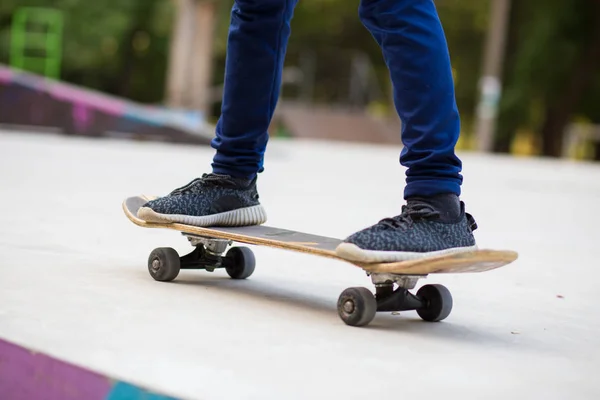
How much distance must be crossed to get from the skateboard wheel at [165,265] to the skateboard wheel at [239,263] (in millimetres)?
206

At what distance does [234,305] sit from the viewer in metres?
2.31

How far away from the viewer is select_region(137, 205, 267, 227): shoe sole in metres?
2.58

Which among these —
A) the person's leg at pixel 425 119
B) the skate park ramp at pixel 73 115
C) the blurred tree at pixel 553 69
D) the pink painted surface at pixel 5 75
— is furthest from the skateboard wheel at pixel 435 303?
the blurred tree at pixel 553 69

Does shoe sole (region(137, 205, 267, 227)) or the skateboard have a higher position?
shoe sole (region(137, 205, 267, 227))

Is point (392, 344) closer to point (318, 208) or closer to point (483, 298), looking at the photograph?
point (483, 298)

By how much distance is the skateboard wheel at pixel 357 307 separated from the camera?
213cm

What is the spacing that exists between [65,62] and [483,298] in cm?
2704

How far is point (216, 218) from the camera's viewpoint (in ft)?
8.61

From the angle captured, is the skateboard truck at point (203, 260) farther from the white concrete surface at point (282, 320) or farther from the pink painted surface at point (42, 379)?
the pink painted surface at point (42, 379)

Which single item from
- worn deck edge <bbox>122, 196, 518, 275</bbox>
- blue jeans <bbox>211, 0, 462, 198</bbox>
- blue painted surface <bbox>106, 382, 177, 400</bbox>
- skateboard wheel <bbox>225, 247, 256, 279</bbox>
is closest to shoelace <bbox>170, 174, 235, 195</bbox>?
skateboard wheel <bbox>225, 247, 256, 279</bbox>

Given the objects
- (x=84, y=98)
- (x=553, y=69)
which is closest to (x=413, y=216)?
(x=84, y=98)

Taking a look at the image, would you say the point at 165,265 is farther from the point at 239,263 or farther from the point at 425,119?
the point at 425,119

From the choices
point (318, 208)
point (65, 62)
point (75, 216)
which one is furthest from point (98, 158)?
point (65, 62)

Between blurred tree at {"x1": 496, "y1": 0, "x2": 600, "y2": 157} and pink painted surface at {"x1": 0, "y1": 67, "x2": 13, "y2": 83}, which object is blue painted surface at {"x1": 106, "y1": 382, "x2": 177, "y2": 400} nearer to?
pink painted surface at {"x1": 0, "y1": 67, "x2": 13, "y2": 83}
